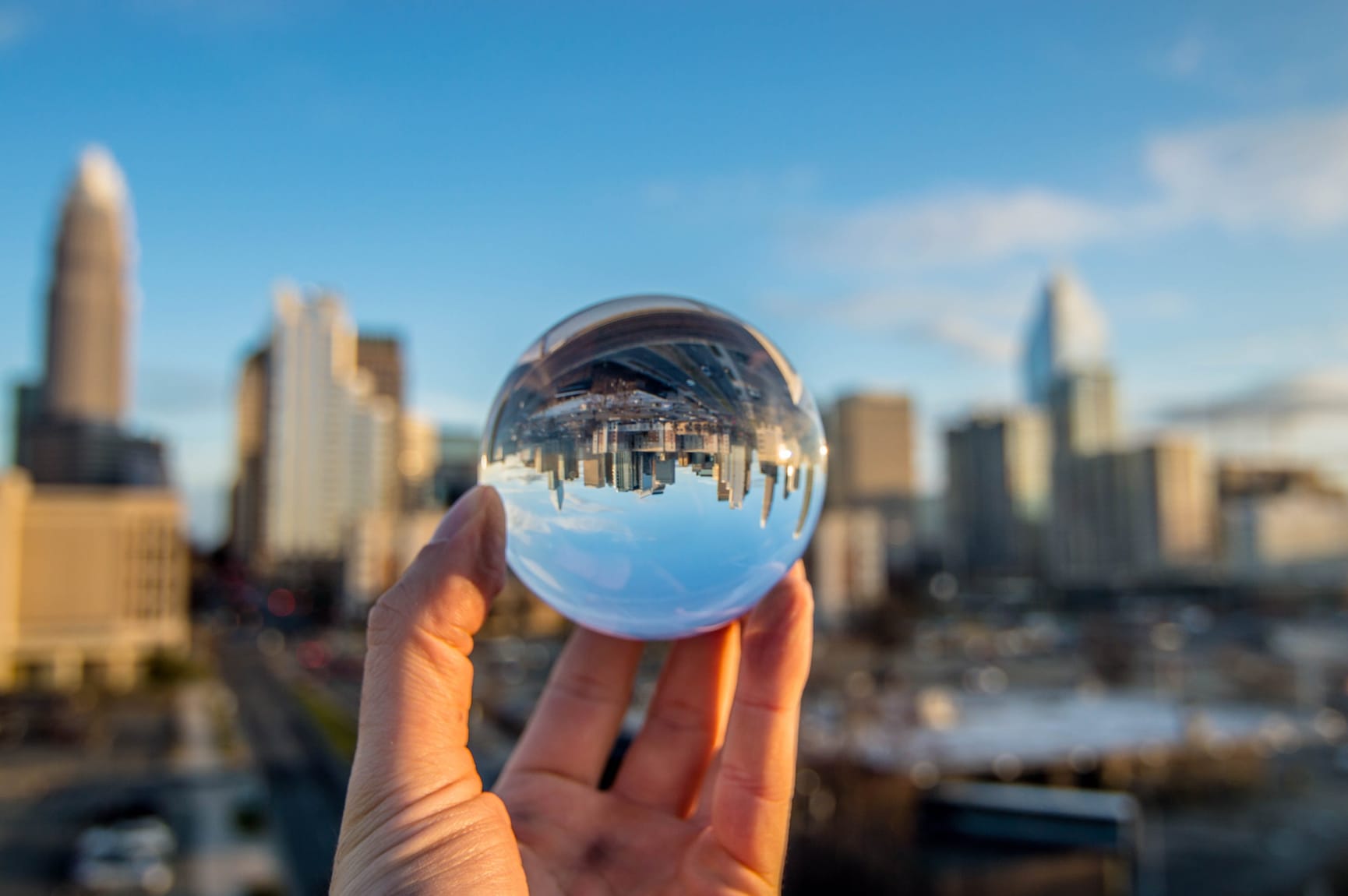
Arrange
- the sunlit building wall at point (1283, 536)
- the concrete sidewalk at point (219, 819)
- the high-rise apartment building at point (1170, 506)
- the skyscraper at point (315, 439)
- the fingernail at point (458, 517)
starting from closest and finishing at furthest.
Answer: the fingernail at point (458, 517) → the concrete sidewalk at point (219, 819) → the high-rise apartment building at point (1170, 506) → the sunlit building wall at point (1283, 536) → the skyscraper at point (315, 439)

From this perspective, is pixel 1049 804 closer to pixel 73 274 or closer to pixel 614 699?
pixel 614 699

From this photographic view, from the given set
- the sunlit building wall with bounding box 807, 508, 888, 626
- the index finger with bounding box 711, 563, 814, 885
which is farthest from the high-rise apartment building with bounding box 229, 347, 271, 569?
the index finger with bounding box 711, 563, 814, 885

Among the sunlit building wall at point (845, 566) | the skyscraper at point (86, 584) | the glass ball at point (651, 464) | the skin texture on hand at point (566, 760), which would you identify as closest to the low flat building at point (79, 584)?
the skyscraper at point (86, 584)

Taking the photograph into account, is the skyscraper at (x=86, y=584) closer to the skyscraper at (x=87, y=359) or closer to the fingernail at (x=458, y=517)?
the skyscraper at (x=87, y=359)

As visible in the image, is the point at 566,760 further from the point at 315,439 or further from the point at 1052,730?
the point at 315,439

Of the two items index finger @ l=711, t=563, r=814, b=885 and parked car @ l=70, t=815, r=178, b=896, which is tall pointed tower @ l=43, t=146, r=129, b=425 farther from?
index finger @ l=711, t=563, r=814, b=885

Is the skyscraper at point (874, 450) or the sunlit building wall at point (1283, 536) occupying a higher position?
the skyscraper at point (874, 450)

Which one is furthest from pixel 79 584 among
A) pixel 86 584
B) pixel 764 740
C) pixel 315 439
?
pixel 764 740
